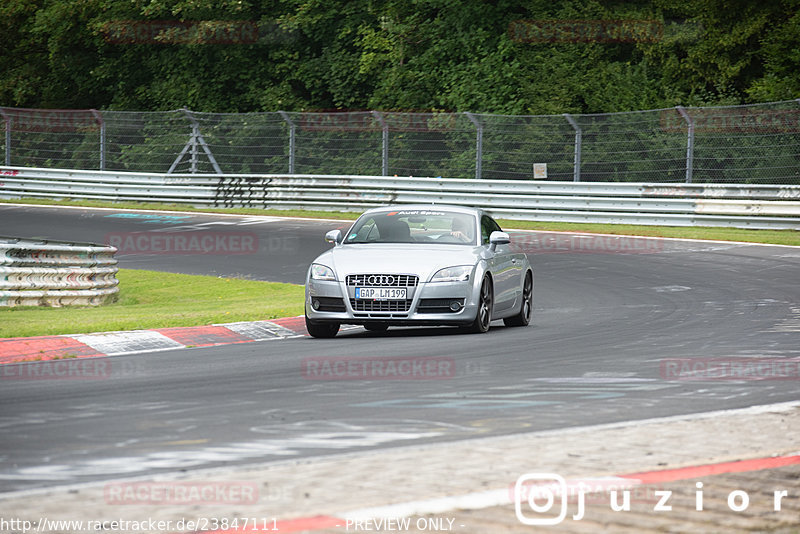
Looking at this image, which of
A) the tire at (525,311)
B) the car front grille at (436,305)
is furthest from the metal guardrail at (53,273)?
the tire at (525,311)

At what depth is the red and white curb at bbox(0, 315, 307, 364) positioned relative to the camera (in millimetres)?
11391

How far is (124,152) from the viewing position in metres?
35.3

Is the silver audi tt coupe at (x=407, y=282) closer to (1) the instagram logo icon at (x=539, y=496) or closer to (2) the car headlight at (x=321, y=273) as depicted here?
(2) the car headlight at (x=321, y=273)

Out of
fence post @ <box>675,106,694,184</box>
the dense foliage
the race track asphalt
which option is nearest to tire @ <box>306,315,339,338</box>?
the race track asphalt

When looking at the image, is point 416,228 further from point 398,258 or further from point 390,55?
point 390,55

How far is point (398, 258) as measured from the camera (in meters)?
12.9

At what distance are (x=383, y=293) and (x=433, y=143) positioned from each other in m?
18.7

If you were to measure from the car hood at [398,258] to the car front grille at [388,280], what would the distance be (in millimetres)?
46

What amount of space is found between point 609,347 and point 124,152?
2596 cm

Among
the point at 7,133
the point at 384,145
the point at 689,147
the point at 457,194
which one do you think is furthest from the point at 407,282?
the point at 7,133

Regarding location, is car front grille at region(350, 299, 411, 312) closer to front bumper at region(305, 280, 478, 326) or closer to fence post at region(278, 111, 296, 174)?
front bumper at region(305, 280, 478, 326)

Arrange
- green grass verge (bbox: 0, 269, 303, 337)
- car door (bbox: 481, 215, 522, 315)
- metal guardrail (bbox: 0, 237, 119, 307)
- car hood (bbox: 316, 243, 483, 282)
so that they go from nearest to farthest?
car hood (bbox: 316, 243, 483, 282), green grass verge (bbox: 0, 269, 303, 337), car door (bbox: 481, 215, 522, 315), metal guardrail (bbox: 0, 237, 119, 307)

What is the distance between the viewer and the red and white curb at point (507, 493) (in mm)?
5027

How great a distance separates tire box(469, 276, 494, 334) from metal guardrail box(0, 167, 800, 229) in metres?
14.3
